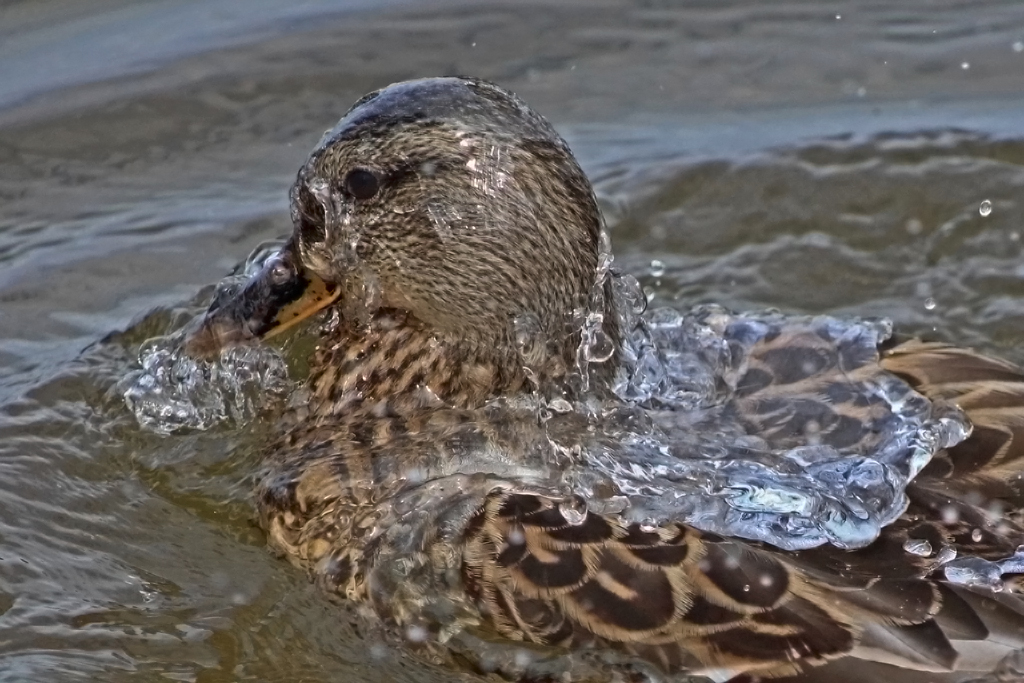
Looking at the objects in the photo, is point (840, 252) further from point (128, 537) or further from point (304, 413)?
point (128, 537)

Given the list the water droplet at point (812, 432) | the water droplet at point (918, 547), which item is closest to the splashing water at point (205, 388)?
the water droplet at point (812, 432)

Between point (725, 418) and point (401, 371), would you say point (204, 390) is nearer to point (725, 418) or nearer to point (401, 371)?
point (401, 371)

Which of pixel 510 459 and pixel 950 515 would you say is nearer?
pixel 950 515

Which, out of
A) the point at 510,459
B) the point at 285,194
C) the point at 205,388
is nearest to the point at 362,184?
the point at 510,459

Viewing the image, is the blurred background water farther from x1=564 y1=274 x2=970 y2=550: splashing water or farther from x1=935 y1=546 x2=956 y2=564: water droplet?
x1=935 y1=546 x2=956 y2=564: water droplet

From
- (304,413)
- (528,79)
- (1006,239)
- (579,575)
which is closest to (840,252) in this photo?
(1006,239)

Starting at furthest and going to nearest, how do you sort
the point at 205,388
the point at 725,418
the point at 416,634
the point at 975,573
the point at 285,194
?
the point at 285,194 < the point at 205,388 < the point at 725,418 < the point at 416,634 < the point at 975,573
